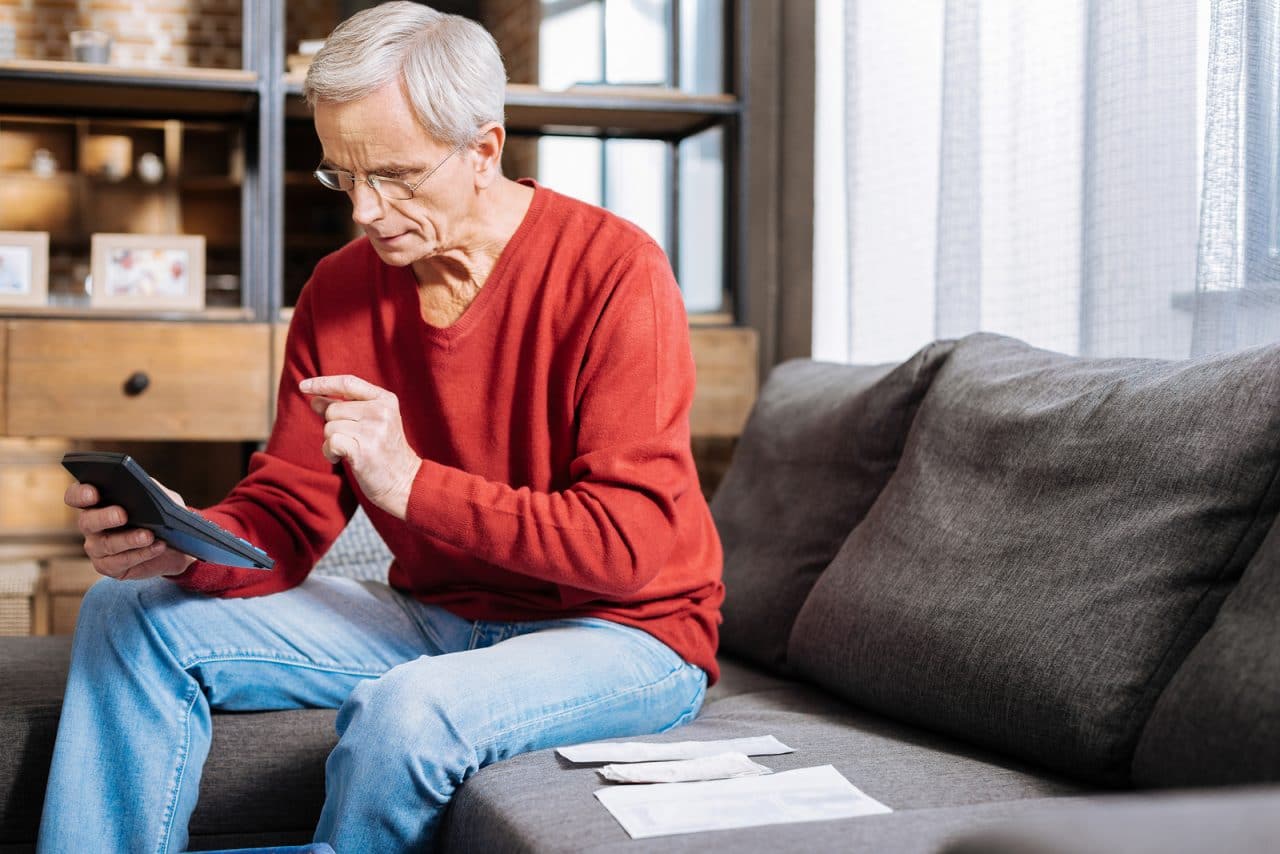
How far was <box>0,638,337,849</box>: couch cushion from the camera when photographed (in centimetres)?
156

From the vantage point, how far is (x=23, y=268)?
2615 millimetres

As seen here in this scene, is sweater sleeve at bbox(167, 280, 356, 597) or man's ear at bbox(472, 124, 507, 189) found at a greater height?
man's ear at bbox(472, 124, 507, 189)

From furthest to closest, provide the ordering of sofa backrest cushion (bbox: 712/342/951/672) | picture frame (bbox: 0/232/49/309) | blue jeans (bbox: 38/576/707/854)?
picture frame (bbox: 0/232/49/309) < sofa backrest cushion (bbox: 712/342/951/672) < blue jeans (bbox: 38/576/707/854)

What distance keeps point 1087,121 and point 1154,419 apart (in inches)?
28.1

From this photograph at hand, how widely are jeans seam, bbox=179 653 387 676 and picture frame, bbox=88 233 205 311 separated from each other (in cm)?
132

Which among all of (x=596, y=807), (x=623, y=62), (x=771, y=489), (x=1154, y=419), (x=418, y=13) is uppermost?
(x=623, y=62)

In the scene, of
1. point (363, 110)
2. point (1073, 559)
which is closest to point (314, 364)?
point (363, 110)

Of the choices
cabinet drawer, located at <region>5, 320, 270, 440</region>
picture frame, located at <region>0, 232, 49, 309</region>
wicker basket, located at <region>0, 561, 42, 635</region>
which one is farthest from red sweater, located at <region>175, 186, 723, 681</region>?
wicker basket, located at <region>0, 561, 42, 635</region>

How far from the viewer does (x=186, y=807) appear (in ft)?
4.83

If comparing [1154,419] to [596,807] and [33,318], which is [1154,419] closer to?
[596,807]

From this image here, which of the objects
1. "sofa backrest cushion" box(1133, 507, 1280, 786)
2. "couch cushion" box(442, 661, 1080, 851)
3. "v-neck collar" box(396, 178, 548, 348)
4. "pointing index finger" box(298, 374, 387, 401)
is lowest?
"couch cushion" box(442, 661, 1080, 851)

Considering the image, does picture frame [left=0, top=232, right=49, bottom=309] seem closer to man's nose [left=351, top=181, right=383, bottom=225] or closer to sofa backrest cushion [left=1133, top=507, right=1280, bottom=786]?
man's nose [left=351, top=181, right=383, bottom=225]

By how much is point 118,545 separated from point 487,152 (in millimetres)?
622

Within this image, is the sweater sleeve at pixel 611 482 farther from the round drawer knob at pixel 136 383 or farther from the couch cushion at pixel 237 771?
the round drawer knob at pixel 136 383
